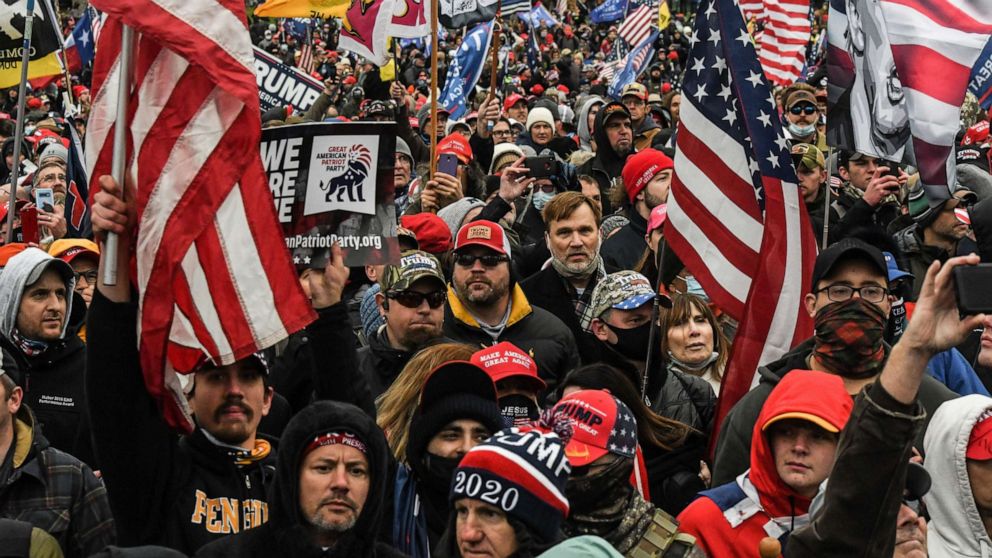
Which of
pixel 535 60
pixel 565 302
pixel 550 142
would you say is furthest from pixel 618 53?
pixel 565 302

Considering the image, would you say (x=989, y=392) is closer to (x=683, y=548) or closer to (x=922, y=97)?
(x=922, y=97)

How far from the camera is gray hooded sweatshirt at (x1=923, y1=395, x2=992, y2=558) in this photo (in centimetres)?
467

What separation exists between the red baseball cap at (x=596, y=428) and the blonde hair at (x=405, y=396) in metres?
0.71

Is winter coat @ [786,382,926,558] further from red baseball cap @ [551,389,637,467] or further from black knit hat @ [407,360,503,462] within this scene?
black knit hat @ [407,360,503,462]

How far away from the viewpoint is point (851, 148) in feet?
23.4

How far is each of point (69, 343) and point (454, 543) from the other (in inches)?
106

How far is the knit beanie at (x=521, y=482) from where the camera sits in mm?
4410

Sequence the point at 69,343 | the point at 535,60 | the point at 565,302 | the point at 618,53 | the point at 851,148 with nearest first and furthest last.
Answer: the point at 69,343
the point at 851,148
the point at 565,302
the point at 618,53
the point at 535,60

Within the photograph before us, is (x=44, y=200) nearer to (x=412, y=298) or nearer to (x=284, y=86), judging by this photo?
(x=284, y=86)

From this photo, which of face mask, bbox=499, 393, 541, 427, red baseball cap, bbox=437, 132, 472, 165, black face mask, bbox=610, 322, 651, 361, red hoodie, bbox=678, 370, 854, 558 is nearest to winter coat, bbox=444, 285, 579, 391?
black face mask, bbox=610, 322, 651, 361

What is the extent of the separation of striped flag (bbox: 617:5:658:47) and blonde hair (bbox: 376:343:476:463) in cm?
1434

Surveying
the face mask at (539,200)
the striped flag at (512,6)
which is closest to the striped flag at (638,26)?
the striped flag at (512,6)

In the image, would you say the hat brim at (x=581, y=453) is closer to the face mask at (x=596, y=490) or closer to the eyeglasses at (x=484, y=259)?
the face mask at (x=596, y=490)

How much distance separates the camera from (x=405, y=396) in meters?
5.83
